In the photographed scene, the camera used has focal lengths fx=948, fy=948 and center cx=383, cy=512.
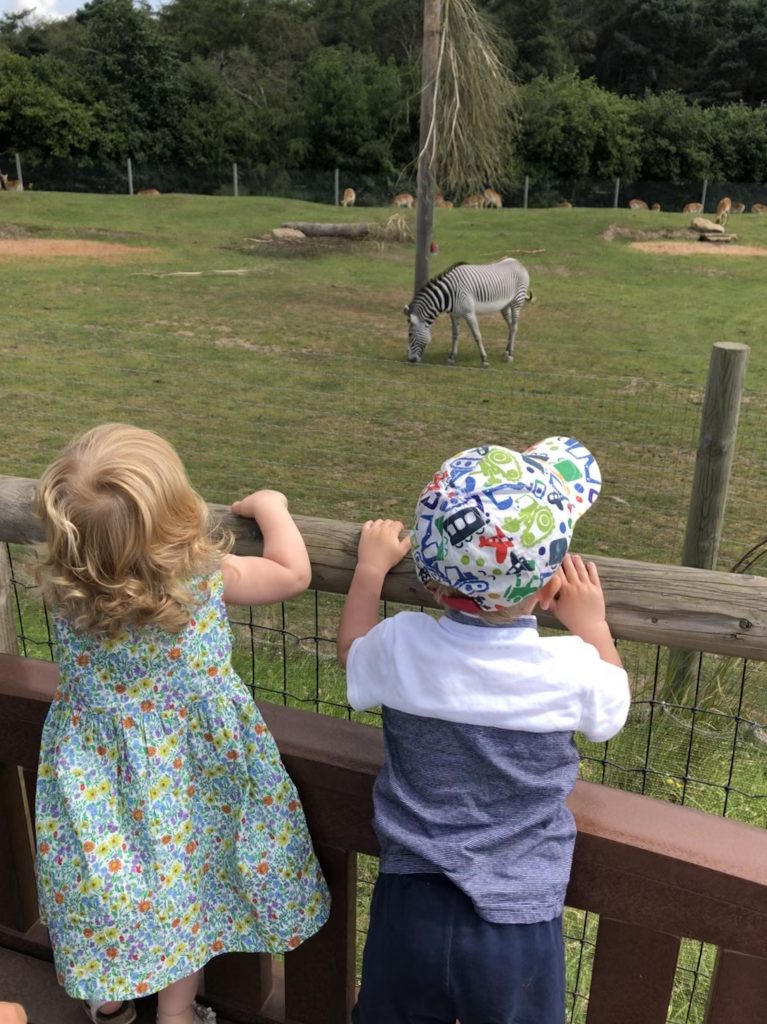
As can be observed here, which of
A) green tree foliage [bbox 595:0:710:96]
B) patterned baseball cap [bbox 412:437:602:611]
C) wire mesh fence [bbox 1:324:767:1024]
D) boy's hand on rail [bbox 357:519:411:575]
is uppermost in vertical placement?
green tree foliage [bbox 595:0:710:96]

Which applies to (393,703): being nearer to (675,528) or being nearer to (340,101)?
(675,528)

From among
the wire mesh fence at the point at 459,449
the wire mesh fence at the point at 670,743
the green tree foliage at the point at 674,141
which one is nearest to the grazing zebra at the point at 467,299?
the wire mesh fence at the point at 459,449

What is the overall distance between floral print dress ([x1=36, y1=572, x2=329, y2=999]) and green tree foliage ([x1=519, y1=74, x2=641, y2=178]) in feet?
108

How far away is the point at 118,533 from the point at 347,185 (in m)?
32.5

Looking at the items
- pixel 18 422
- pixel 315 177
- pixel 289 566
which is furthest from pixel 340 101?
pixel 289 566

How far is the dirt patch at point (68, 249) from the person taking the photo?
16578mm

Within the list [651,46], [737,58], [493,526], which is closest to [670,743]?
[493,526]

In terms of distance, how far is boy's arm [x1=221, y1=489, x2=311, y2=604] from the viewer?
1427 millimetres

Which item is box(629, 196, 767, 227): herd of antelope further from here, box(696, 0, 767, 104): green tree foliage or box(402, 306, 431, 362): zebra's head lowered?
box(402, 306, 431, 362): zebra's head lowered

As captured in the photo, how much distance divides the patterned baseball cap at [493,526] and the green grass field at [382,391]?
84cm

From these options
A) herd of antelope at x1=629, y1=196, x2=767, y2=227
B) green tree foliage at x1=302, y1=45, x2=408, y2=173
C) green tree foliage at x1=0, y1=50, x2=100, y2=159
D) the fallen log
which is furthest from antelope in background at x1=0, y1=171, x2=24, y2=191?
herd of antelope at x1=629, y1=196, x2=767, y2=227

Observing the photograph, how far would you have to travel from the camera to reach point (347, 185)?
1252 inches

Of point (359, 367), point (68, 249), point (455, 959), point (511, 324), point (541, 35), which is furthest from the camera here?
point (541, 35)

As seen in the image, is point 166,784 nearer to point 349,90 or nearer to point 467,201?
point 467,201
